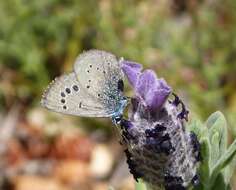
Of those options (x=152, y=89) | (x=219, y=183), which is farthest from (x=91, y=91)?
(x=219, y=183)

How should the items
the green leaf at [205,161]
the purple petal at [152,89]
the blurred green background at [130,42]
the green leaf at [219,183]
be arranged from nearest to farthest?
the purple petal at [152,89] < the green leaf at [205,161] < the green leaf at [219,183] < the blurred green background at [130,42]

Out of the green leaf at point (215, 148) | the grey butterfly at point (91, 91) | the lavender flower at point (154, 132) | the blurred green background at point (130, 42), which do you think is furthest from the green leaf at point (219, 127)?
the blurred green background at point (130, 42)

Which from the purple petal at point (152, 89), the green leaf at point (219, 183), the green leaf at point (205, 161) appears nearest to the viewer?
the purple petal at point (152, 89)

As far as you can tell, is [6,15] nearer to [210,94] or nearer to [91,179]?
[91,179]

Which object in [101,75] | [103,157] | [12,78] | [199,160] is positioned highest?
[12,78]

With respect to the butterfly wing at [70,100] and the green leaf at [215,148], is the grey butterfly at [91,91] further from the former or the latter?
the green leaf at [215,148]

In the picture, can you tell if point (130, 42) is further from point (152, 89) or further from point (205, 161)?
point (152, 89)

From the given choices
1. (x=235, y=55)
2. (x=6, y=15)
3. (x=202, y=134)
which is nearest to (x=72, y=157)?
(x=6, y=15)
